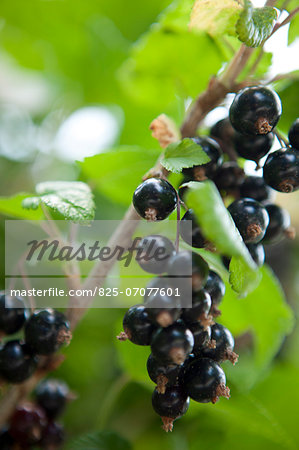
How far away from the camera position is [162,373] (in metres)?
0.54

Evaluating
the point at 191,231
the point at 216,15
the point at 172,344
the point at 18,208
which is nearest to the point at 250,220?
the point at 191,231

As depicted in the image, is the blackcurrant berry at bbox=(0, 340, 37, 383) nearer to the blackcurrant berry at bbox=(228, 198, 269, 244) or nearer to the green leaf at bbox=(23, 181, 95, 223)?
the green leaf at bbox=(23, 181, 95, 223)

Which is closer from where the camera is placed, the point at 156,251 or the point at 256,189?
the point at 156,251

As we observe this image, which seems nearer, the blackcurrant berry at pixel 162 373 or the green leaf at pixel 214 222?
→ the green leaf at pixel 214 222

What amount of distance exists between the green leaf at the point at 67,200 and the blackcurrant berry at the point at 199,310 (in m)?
0.20

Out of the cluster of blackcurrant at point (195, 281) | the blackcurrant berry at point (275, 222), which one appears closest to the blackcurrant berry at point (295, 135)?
the cluster of blackcurrant at point (195, 281)

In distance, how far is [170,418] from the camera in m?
0.55

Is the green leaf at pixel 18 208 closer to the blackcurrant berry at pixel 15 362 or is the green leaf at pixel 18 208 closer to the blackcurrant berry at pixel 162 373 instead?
the blackcurrant berry at pixel 15 362

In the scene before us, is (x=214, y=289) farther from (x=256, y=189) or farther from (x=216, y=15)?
(x=216, y=15)

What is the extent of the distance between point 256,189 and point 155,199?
0.26 metres

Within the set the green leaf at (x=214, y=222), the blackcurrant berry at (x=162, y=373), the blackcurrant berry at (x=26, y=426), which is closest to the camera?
the green leaf at (x=214, y=222)

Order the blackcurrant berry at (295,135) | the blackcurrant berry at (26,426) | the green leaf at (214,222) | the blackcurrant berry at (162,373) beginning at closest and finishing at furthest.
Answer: the green leaf at (214,222), the blackcurrant berry at (162,373), the blackcurrant berry at (295,135), the blackcurrant berry at (26,426)

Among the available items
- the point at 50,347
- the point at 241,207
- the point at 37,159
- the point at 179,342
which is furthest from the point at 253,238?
the point at 37,159

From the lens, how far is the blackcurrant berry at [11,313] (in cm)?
69
